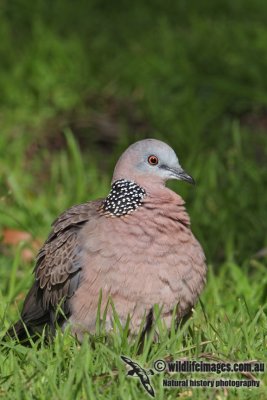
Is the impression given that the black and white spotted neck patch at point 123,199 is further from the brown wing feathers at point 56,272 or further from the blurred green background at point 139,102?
the blurred green background at point 139,102

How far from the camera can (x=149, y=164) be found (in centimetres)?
480

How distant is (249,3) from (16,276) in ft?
15.1

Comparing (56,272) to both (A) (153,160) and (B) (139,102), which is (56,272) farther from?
(B) (139,102)

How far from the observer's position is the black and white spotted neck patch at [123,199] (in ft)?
15.3

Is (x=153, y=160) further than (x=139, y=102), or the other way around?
(x=139, y=102)

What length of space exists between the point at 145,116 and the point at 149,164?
313cm

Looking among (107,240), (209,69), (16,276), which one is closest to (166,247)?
(107,240)

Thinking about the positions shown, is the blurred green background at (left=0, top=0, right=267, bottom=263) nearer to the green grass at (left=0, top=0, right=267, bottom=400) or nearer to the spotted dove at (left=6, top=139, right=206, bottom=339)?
the green grass at (left=0, top=0, right=267, bottom=400)

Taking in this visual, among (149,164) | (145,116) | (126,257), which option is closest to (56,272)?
(126,257)

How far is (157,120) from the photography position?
7656 mm

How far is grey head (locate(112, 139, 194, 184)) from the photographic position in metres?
4.79

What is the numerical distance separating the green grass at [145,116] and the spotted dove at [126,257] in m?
0.19

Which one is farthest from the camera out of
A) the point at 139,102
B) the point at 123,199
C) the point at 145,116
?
the point at 139,102

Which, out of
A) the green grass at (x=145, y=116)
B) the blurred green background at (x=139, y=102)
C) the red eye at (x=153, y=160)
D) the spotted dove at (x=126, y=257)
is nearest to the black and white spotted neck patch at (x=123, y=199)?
the spotted dove at (x=126, y=257)
